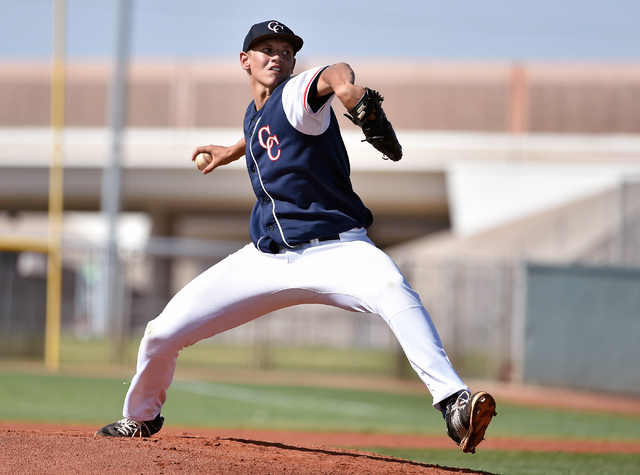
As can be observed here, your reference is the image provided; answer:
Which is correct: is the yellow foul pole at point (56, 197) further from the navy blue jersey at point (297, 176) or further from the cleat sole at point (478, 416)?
the cleat sole at point (478, 416)

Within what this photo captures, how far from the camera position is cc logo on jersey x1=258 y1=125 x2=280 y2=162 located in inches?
159

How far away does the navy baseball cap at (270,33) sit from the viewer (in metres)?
4.07

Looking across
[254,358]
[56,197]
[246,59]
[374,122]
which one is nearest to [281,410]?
[246,59]

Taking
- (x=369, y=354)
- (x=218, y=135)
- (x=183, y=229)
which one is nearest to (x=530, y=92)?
(x=218, y=135)

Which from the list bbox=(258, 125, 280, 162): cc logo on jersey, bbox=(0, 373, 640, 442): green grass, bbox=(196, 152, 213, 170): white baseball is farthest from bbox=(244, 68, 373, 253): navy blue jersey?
bbox=(0, 373, 640, 442): green grass

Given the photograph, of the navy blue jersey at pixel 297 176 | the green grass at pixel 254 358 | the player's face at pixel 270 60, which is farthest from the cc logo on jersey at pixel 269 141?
the green grass at pixel 254 358

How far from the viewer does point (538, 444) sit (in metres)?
7.21

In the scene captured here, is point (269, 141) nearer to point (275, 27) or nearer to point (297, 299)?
point (275, 27)

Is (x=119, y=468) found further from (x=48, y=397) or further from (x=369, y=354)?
(x=369, y=354)

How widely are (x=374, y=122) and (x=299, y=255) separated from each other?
0.91m

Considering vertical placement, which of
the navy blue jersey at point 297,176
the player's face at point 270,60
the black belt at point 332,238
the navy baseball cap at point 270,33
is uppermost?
the navy baseball cap at point 270,33

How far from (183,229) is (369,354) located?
2033 centimetres

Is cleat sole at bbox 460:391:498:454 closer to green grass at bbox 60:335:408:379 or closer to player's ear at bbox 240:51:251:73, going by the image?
player's ear at bbox 240:51:251:73

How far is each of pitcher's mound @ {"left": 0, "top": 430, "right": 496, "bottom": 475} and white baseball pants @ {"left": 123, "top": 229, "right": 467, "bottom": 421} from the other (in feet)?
1.51
